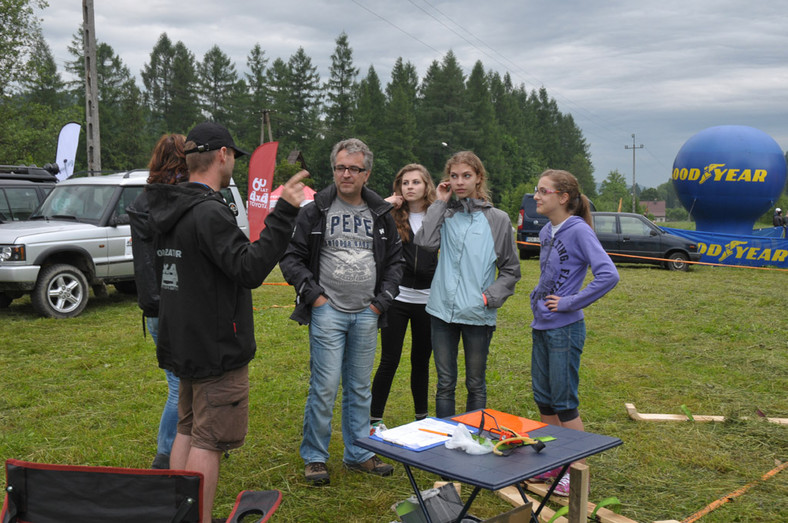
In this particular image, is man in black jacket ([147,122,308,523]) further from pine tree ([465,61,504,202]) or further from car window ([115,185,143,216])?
pine tree ([465,61,504,202])

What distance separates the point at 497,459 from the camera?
2477 mm

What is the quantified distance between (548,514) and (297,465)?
1.66 m

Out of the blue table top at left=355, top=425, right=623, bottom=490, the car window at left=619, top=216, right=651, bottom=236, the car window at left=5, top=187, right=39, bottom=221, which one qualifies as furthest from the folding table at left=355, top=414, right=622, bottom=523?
the car window at left=619, top=216, right=651, bottom=236

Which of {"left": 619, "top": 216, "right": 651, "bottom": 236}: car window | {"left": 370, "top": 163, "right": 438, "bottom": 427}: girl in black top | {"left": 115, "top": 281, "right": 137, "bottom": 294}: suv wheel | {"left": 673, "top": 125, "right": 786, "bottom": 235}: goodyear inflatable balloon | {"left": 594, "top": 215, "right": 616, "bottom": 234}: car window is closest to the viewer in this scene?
{"left": 370, "top": 163, "right": 438, "bottom": 427}: girl in black top

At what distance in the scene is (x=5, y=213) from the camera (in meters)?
10.4

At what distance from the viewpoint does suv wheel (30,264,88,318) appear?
9.02 metres

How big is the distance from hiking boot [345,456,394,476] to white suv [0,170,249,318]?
5811mm

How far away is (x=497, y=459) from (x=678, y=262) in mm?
16930

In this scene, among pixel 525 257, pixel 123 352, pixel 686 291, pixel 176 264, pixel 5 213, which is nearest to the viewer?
pixel 176 264

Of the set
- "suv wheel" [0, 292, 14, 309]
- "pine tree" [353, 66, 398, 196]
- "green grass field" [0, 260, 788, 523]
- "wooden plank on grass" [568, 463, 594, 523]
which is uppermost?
"pine tree" [353, 66, 398, 196]

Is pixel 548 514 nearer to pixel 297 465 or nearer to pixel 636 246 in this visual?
pixel 297 465

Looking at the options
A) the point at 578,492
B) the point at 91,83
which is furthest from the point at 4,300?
the point at 578,492

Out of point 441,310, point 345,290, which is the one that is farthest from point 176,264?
point 441,310

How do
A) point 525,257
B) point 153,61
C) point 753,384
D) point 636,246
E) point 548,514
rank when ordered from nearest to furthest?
point 548,514, point 753,384, point 636,246, point 525,257, point 153,61
